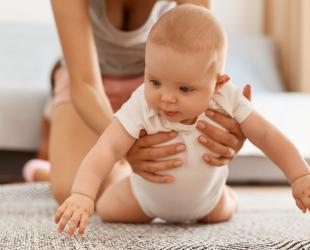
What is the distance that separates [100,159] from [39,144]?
1605mm

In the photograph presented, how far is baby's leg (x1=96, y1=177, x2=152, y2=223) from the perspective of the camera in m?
1.31

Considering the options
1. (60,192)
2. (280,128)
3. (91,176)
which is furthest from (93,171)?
(280,128)

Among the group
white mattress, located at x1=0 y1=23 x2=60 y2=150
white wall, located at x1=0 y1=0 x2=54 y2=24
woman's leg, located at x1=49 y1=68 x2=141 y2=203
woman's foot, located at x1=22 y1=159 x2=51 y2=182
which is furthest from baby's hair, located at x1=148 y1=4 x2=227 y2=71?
white wall, located at x1=0 y1=0 x2=54 y2=24

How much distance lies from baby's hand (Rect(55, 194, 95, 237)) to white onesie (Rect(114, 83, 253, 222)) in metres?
0.19

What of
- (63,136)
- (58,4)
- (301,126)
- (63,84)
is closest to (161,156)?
(58,4)

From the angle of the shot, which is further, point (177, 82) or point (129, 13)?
point (129, 13)

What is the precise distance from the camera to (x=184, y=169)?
1203 mm

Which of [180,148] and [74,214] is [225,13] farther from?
[74,214]

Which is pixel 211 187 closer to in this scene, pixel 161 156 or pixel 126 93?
pixel 161 156

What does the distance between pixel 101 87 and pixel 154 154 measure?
1.27ft

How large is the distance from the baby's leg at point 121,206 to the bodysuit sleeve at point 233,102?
27cm

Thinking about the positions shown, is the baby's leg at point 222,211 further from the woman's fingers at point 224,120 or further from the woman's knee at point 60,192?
the woman's knee at point 60,192

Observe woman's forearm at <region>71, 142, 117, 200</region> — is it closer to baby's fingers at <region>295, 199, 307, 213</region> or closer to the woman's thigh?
baby's fingers at <region>295, 199, 307, 213</region>

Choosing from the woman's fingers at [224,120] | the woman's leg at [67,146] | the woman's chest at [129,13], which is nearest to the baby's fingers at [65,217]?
the woman's fingers at [224,120]
